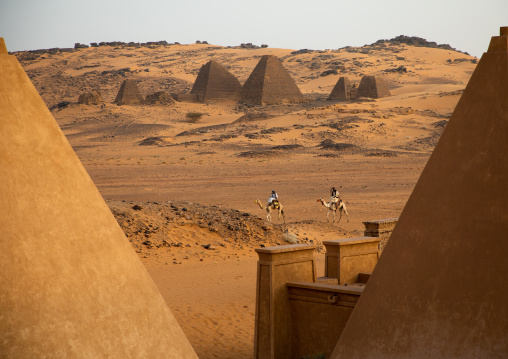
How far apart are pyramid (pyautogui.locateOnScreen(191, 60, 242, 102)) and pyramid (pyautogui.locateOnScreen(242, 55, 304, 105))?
272 centimetres

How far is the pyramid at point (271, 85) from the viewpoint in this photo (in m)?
54.2

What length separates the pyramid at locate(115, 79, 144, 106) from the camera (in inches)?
2196

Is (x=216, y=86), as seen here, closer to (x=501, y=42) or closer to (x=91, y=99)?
(x=91, y=99)

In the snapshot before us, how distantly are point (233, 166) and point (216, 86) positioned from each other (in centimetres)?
2924

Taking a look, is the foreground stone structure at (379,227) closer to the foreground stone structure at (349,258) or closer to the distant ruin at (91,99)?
the foreground stone structure at (349,258)

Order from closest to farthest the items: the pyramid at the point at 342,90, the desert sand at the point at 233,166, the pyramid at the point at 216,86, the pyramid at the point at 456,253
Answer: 1. the pyramid at the point at 456,253
2. the desert sand at the point at 233,166
3. the pyramid at the point at 342,90
4. the pyramid at the point at 216,86

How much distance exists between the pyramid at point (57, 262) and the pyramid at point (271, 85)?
1976 inches

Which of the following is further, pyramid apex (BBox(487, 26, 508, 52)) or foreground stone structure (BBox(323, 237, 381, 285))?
foreground stone structure (BBox(323, 237, 381, 285))

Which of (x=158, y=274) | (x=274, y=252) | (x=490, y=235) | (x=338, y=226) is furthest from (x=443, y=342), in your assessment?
(x=338, y=226)

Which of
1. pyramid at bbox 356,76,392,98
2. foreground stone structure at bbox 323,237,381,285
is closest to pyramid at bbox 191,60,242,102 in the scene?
pyramid at bbox 356,76,392,98

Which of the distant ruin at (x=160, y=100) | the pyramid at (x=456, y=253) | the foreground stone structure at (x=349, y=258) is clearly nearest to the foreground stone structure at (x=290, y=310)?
the foreground stone structure at (x=349, y=258)

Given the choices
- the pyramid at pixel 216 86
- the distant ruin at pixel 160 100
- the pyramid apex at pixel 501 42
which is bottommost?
the pyramid apex at pixel 501 42

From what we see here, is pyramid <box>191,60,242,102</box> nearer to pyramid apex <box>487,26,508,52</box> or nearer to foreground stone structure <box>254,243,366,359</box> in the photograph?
foreground stone structure <box>254,243,366,359</box>

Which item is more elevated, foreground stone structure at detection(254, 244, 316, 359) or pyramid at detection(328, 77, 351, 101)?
pyramid at detection(328, 77, 351, 101)
